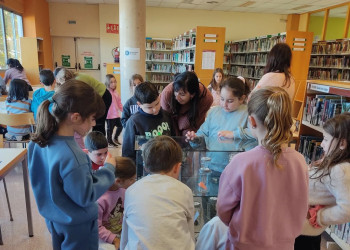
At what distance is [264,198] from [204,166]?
0.60 meters

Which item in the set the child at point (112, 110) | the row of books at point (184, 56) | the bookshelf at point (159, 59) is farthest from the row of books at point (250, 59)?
the child at point (112, 110)

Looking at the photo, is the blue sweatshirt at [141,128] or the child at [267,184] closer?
the child at [267,184]

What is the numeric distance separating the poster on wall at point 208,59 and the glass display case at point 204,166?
451cm

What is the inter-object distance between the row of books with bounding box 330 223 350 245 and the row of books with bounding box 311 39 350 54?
661 cm

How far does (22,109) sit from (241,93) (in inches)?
116

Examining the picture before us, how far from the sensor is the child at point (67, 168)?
43.1 inches

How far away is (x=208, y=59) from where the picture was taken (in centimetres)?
599

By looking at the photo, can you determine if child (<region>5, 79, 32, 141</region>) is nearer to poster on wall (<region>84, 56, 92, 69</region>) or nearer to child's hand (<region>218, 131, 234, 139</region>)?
child's hand (<region>218, 131, 234, 139</region>)

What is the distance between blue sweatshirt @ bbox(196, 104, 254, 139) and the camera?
181 cm

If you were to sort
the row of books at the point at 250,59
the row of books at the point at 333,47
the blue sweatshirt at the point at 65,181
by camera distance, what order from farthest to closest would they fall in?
the row of books at the point at 250,59
the row of books at the point at 333,47
the blue sweatshirt at the point at 65,181

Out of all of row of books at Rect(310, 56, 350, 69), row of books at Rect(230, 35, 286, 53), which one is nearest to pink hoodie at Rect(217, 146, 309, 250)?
row of books at Rect(230, 35, 286, 53)

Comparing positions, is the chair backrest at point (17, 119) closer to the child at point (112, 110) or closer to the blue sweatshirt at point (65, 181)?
the child at point (112, 110)

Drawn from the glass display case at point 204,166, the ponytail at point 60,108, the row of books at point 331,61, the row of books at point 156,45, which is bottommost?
the glass display case at point 204,166

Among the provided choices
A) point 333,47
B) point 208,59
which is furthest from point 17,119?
point 333,47
